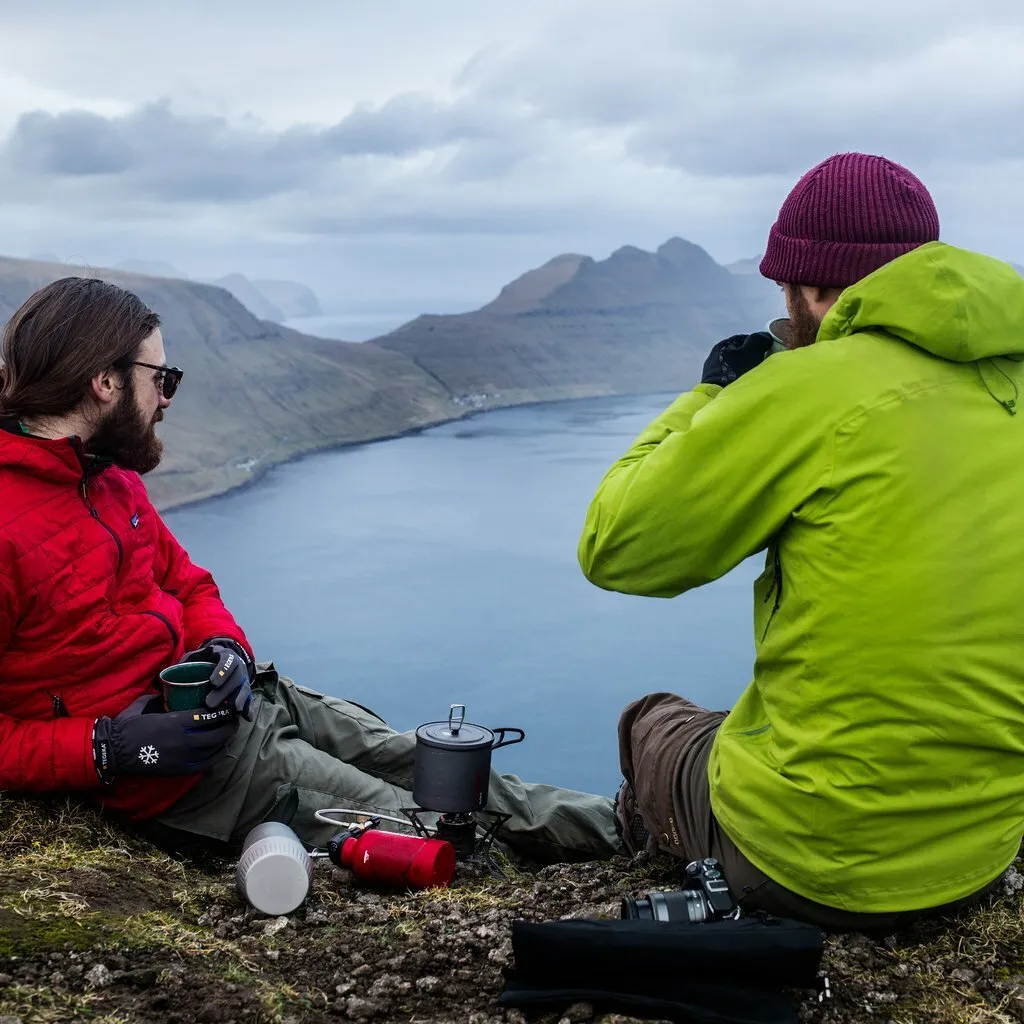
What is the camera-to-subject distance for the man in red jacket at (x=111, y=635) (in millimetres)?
2570

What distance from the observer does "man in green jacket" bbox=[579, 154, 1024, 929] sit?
1770 mm

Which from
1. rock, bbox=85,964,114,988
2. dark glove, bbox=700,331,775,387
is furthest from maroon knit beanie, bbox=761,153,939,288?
rock, bbox=85,964,114,988

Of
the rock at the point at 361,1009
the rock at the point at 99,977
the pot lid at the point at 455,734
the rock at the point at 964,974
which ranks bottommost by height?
the rock at the point at 361,1009

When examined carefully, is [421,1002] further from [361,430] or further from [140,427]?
[361,430]

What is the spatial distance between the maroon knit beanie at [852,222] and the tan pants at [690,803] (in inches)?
42.2

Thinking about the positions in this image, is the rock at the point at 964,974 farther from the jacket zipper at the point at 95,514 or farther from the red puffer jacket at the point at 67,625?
the jacket zipper at the point at 95,514

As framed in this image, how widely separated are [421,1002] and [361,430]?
21.3m

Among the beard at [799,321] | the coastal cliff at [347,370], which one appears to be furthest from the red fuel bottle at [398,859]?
the coastal cliff at [347,370]

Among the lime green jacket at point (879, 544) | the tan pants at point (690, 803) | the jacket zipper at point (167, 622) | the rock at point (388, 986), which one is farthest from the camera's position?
the jacket zipper at point (167, 622)

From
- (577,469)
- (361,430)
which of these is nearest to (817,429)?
(577,469)

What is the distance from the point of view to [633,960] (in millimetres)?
1807

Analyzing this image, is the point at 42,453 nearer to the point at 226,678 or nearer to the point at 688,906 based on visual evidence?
the point at 226,678

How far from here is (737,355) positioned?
2207 mm

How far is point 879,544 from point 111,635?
6.09 feet
